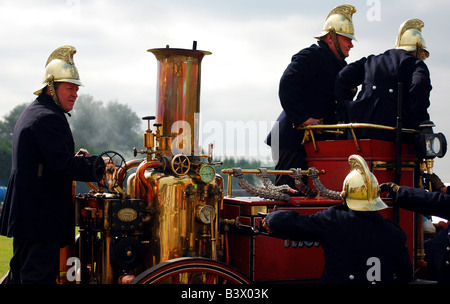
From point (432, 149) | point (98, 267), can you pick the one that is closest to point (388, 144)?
point (432, 149)

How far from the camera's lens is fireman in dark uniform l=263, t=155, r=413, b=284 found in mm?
4324

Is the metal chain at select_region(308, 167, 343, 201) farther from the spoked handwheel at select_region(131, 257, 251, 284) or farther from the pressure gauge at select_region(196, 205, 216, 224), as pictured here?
the spoked handwheel at select_region(131, 257, 251, 284)

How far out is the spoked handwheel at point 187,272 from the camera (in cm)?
444

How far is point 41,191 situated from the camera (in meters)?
4.70

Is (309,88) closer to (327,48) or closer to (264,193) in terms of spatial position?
(327,48)

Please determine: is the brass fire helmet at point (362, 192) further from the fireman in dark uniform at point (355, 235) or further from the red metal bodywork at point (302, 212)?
the red metal bodywork at point (302, 212)

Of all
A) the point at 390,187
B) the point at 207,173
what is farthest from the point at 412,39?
the point at 207,173

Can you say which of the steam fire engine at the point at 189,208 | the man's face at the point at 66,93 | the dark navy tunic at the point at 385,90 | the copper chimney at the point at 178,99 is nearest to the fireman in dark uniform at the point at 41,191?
the man's face at the point at 66,93

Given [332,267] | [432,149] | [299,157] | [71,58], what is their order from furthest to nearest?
1. [299,157]
2. [432,149]
3. [71,58]
4. [332,267]
